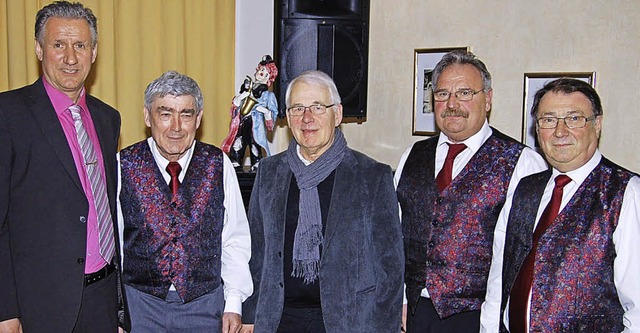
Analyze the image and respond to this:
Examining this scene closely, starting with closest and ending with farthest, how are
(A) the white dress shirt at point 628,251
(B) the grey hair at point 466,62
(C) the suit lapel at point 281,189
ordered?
→ (A) the white dress shirt at point 628,251 → (C) the suit lapel at point 281,189 → (B) the grey hair at point 466,62

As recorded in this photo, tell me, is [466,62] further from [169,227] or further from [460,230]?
[169,227]

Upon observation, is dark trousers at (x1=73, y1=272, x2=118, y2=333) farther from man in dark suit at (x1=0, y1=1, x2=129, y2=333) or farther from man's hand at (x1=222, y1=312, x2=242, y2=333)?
man's hand at (x1=222, y1=312, x2=242, y2=333)

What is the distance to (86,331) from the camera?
243cm

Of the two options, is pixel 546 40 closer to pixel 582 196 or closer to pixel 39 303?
pixel 582 196

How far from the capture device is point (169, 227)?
2447mm

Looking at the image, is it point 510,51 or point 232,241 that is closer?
A: point 232,241

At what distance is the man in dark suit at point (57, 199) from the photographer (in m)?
2.27

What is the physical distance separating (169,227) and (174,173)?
202 mm

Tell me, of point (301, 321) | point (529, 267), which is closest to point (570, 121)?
point (529, 267)

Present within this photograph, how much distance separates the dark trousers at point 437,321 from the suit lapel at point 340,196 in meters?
0.44

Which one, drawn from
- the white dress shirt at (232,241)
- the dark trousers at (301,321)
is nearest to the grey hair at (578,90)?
the dark trousers at (301,321)

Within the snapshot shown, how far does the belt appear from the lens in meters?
2.40

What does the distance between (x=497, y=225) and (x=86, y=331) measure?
146 cm

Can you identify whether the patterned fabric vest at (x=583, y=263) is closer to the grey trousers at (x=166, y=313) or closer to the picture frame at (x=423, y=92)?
the grey trousers at (x=166, y=313)
